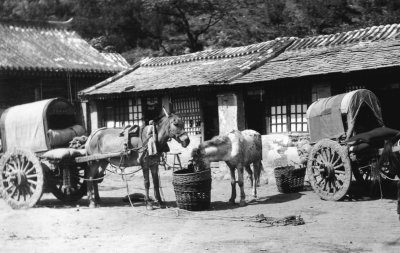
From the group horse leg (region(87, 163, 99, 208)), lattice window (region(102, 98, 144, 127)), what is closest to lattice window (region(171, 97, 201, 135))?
lattice window (region(102, 98, 144, 127))

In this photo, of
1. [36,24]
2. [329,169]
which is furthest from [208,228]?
[36,24]

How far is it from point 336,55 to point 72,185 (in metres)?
9.09

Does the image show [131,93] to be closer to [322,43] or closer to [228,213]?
[322,43]

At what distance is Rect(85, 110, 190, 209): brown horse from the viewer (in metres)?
11.9

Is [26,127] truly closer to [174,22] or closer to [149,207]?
[149,207]

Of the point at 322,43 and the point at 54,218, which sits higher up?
the point at 322,43

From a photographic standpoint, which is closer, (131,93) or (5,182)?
(5,182)

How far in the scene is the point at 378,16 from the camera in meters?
26.3

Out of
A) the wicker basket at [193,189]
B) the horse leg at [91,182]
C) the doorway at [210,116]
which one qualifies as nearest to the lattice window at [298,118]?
the doorway at [210,116]

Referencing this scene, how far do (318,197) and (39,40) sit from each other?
60.2 ft

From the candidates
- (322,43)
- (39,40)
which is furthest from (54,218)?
(39,40)

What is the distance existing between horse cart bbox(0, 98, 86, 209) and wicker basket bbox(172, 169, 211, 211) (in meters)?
2.68

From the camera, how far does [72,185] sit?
13.3 meters

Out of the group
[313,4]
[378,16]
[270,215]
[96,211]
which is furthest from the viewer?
[313,4]
